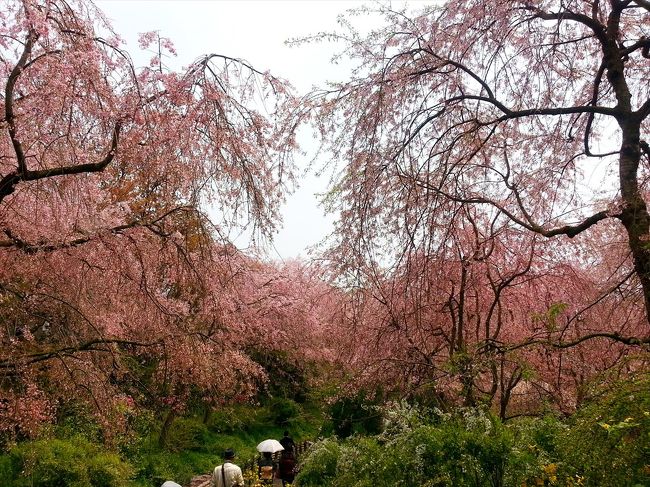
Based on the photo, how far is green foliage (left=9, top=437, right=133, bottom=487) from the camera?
775 cm

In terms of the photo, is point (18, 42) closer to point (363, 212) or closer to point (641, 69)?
point (363, 212)

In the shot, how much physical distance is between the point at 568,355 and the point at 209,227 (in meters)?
3.83

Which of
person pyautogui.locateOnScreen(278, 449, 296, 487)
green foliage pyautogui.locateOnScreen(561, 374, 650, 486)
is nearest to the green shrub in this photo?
person pyautogui.locateOnScreen(278, 449, 296, 487)

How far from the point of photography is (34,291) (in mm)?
6352

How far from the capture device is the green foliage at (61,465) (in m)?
7.75

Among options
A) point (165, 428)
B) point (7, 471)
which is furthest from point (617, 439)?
point (165, 428)

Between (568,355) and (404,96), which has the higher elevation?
(404,96)

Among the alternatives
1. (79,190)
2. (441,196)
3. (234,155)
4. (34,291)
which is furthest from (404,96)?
(34,291)

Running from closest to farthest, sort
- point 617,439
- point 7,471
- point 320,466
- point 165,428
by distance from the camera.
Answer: point 617,439 < point 320,466 < point 7,471 < point 165,428

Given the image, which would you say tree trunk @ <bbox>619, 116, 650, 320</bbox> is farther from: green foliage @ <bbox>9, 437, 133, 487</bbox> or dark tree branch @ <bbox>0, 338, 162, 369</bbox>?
green foliage @ <bbox>9, 437, 133, 487</bbox>

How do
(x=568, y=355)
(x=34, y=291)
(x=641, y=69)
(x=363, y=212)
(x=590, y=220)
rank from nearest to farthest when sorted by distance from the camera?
(x=363, y=212) < (x=590, y=220) < (x=641, y=69) < (x=568, y=355) < (x=34, y=291)

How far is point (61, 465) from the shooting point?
25.9 ft

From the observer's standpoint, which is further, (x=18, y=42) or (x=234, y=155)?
(x=18, y=42)

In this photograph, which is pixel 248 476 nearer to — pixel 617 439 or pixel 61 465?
pixel 61 465
